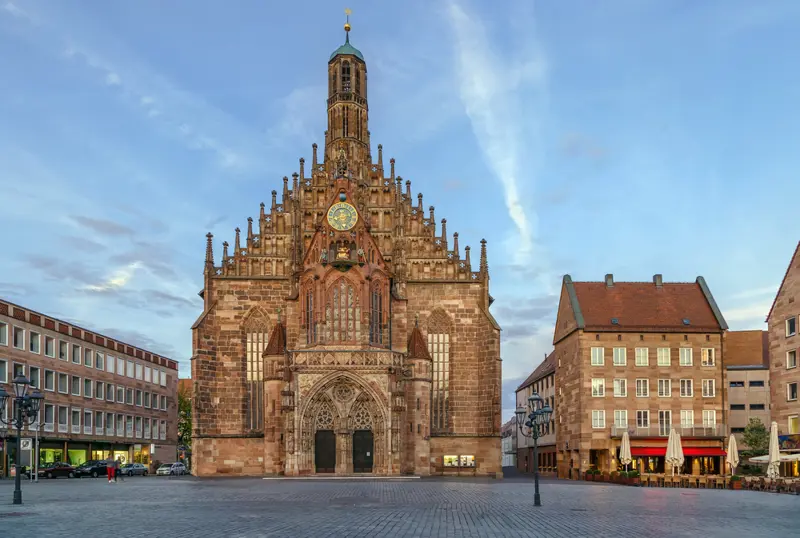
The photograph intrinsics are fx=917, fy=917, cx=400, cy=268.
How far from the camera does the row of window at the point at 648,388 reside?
6888 centimetres

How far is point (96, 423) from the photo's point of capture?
88.2 m

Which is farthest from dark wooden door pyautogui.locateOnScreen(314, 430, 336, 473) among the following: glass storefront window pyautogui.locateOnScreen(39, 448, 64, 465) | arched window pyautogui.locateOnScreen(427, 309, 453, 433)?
glass storefront window pyautogui.locateOnScreen(39, 448, 64, 465)

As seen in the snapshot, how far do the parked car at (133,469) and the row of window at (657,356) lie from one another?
40.3m

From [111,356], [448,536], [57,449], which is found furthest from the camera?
[111,356]

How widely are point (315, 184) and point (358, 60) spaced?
11.9 m

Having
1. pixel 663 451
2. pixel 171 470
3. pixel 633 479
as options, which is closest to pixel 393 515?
pixel 633 479

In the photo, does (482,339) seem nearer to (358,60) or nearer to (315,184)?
(315,184)

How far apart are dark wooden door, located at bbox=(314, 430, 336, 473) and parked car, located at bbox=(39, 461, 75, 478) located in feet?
76.4

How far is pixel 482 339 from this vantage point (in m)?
65.2

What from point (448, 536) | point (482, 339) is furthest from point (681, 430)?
point (448, 536)

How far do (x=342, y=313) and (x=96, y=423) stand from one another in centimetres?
3897

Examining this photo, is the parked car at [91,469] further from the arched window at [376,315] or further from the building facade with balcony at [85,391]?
the arched window at [376,315]

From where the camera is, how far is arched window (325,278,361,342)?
200 feet

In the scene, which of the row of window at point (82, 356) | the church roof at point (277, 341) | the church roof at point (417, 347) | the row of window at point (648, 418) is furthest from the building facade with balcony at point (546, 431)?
the row of window at point (82, 356)
